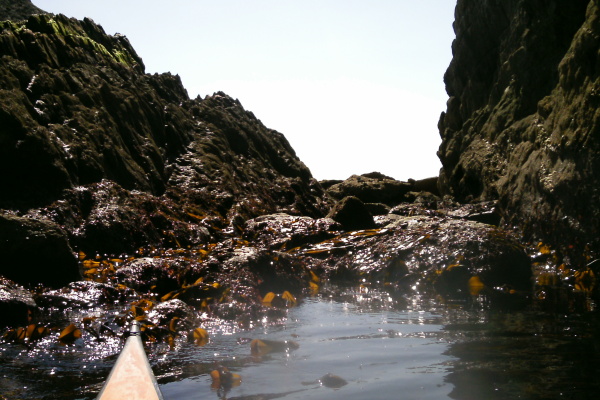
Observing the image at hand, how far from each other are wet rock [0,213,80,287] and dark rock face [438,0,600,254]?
5.70 meters

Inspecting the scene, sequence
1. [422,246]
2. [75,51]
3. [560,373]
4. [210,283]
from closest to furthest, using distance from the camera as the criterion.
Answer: [560,373] < [210,283] < [422,246] < [75,51]

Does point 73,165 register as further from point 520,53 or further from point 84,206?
point 520,53

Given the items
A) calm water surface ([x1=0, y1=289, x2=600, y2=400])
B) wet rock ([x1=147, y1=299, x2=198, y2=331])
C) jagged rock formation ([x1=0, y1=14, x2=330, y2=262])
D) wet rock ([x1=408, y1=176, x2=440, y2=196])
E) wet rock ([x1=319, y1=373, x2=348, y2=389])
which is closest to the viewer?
calm water surface ([x1=0, y1=289, x2=600, y2=400])

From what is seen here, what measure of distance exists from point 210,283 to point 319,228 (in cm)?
358

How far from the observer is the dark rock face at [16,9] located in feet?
43.5

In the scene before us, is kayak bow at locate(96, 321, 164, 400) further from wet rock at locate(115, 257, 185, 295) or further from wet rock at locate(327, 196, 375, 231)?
wet rock at locate(327, 196, 375, 231)

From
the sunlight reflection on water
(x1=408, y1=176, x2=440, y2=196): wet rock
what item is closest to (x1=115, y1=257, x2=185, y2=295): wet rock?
the sunlight reflection on water

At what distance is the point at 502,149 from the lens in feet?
40.3

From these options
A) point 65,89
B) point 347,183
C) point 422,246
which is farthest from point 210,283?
point 347,183

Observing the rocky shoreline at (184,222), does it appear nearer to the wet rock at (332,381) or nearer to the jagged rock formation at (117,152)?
the jagged rock formation at (117,152)

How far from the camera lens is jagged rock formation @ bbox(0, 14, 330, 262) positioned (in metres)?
7.62

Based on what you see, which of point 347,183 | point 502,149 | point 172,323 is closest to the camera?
point 172,323

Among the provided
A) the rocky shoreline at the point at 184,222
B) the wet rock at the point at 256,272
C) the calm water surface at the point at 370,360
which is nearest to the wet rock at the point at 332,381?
the calm water surface at the point at 370,360

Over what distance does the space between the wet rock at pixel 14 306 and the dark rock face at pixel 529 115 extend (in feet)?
18.5
